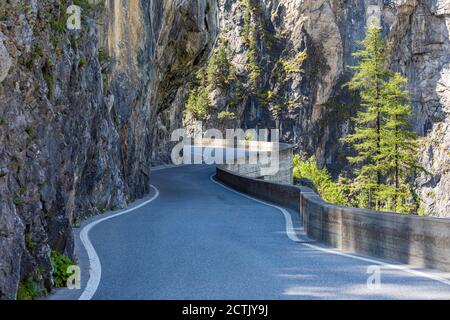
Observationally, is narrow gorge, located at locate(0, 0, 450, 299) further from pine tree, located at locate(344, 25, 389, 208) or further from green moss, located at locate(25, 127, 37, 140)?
pine tree, located at locate(344, 25, 389, 208)

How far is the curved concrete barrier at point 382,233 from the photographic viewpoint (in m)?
7.92

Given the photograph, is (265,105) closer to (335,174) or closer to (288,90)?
(288,90)

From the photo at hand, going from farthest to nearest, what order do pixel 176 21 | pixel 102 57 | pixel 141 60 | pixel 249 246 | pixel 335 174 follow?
pixel 335 174 < pixel 176 21 < pixel 141 60 < pixel 102 57 < pixel 249 246

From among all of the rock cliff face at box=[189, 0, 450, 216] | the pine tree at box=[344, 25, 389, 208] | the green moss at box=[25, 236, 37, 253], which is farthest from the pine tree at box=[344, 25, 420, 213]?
the rock cliff face at box=[189, 0, 450, 216]

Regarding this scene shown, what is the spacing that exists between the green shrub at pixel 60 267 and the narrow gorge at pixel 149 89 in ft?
0.75

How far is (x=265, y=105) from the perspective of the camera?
8494cm

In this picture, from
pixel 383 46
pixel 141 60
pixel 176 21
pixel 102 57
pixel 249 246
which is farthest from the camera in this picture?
pixel 383 46

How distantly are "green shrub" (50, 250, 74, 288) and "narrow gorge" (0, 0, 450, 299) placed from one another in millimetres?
227

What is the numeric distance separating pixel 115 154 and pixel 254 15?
7457cm

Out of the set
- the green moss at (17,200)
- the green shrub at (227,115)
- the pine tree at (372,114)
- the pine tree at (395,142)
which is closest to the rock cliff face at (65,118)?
the green moss at (17,200)

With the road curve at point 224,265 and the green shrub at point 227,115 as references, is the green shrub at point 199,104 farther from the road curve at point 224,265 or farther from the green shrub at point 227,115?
the road curve at point 224,265

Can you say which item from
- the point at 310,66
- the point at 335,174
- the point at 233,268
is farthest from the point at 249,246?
the point at 310,66

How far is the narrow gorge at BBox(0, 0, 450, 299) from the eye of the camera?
6.93 metres

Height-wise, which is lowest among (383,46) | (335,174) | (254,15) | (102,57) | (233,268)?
(335,174)
